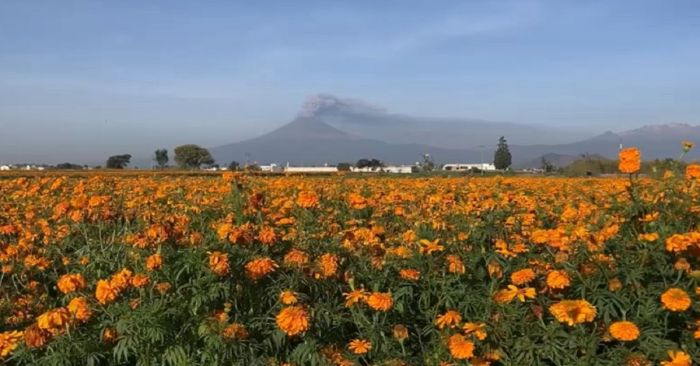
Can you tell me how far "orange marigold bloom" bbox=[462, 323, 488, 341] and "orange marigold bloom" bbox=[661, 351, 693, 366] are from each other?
63cm

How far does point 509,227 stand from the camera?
3926 millimetres

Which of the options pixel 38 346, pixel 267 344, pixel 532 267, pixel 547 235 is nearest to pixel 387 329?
pixel 267 344

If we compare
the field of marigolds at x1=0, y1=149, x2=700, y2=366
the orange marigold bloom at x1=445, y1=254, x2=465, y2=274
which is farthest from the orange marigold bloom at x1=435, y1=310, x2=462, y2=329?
the orange marigold bloom at x1=445, y1=254, x2=465, y2=274

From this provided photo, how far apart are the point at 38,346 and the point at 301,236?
1.51 meters

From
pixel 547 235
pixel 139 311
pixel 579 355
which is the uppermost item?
pixel 547 235

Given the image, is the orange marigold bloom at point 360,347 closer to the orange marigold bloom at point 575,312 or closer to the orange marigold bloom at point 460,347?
the orange marigold bloom at point 460,347

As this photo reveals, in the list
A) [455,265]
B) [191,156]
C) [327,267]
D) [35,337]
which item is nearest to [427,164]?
[455,265]

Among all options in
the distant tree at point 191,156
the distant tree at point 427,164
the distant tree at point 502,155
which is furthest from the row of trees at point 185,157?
the distant tree at point 427,164

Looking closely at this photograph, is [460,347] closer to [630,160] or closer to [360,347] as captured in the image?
[360,347]

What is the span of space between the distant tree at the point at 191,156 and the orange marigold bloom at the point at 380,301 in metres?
103

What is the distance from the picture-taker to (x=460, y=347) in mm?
2506

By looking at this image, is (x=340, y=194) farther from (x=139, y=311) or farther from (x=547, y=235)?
(x=139, y=311)

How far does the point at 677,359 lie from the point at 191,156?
362ft

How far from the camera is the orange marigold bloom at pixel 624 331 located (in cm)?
232
